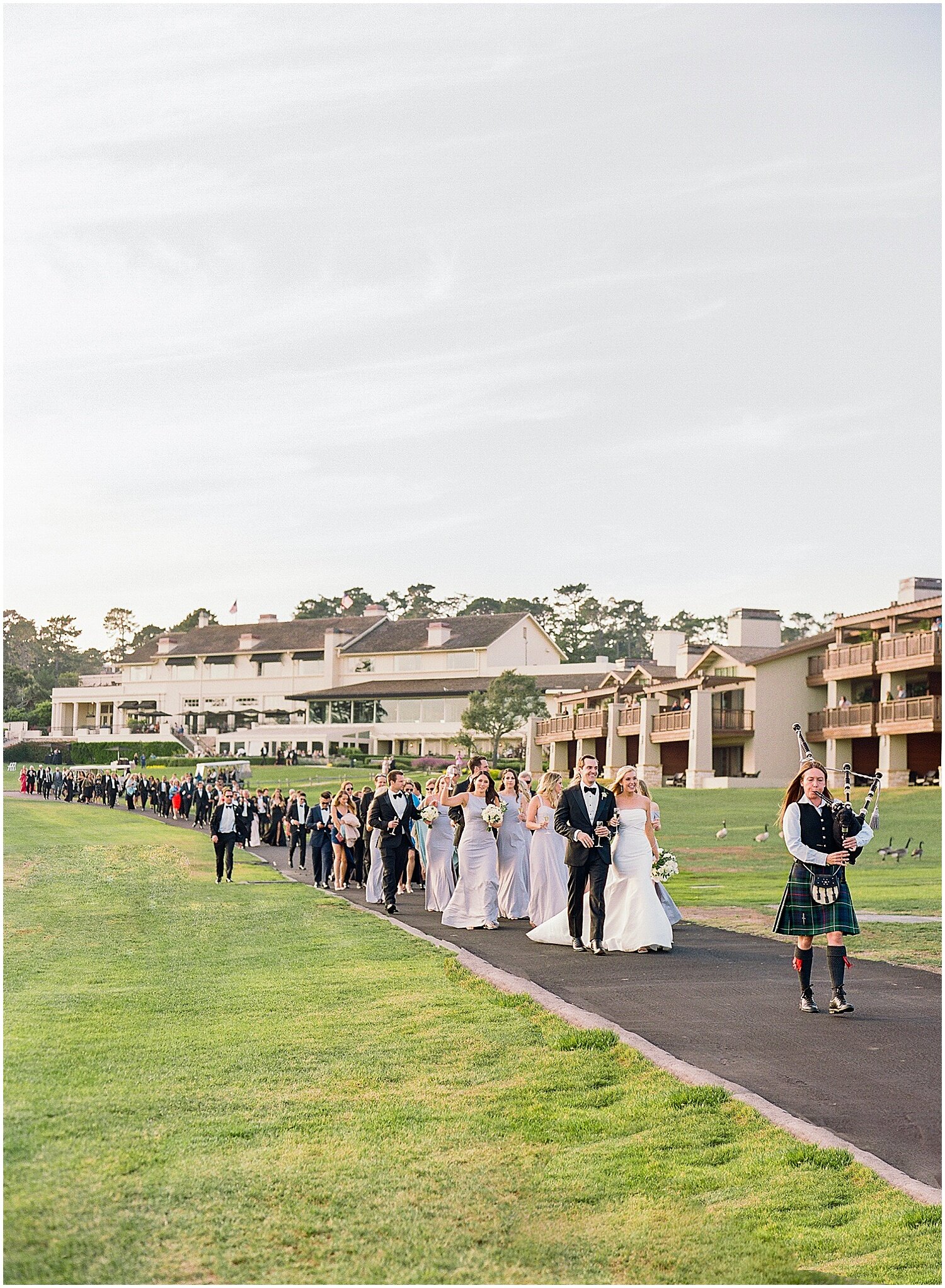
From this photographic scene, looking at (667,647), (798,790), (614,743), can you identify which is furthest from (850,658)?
(798,790)

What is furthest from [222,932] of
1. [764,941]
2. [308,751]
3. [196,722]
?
[196,722]

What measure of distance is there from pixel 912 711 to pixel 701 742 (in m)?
11.4

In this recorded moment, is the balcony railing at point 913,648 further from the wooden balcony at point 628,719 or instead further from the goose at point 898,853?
the goose at point 898,853

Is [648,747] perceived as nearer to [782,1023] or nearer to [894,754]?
[894,754]

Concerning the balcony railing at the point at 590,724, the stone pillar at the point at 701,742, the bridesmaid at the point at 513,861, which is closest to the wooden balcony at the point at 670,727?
the stone pillar at the point at 701,742

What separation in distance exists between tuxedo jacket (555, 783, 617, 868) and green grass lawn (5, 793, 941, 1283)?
3.27m

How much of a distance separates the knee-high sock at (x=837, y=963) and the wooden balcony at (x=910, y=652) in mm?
38116

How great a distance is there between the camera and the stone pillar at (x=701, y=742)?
57312mm

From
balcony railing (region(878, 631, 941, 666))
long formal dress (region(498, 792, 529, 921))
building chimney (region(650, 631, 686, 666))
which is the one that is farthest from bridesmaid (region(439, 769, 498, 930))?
building chimney (region(650, 631, 686, 666))

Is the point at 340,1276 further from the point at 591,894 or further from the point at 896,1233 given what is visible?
the point at 591,894

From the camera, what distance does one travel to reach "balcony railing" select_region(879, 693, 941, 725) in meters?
46.7

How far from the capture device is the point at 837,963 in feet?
34.0

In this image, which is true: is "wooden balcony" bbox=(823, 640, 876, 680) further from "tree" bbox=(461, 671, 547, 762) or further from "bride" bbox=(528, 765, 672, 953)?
"bride" bbox=(528, 765, 672, 953)

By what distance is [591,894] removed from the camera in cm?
1404
